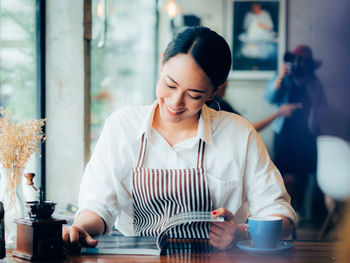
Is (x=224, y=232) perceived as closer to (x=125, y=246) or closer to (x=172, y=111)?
(x=125, y=246)

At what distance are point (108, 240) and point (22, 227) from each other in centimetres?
28

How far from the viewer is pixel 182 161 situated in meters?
1.70

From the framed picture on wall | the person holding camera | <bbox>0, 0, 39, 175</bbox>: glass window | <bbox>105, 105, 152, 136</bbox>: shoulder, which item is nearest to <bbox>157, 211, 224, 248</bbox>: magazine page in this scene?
<bbox>105, 105, 152, 136</bbox>: shoulder

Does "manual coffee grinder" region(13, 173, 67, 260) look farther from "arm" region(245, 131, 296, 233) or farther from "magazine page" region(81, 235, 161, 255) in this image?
"arm" region(245, 131, 296, 233)

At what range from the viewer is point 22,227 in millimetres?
1267

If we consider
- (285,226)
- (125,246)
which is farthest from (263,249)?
(125,246)

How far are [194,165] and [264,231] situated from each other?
46 centimetres

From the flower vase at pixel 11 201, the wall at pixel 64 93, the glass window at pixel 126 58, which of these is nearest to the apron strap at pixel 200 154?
the flower vase at pixel 11 201

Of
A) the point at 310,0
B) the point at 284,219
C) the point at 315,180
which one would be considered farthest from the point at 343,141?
the point at 284,219

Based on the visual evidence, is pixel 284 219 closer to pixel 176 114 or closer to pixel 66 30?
pixel 176 114

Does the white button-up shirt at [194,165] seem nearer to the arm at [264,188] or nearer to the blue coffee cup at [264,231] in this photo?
the arm at [264,188]

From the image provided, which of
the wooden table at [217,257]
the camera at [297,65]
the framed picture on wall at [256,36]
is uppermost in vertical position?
the framed picture on wall at [256,36]

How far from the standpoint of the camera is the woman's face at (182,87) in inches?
61.2

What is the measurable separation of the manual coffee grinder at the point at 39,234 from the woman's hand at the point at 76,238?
0.07 metres
